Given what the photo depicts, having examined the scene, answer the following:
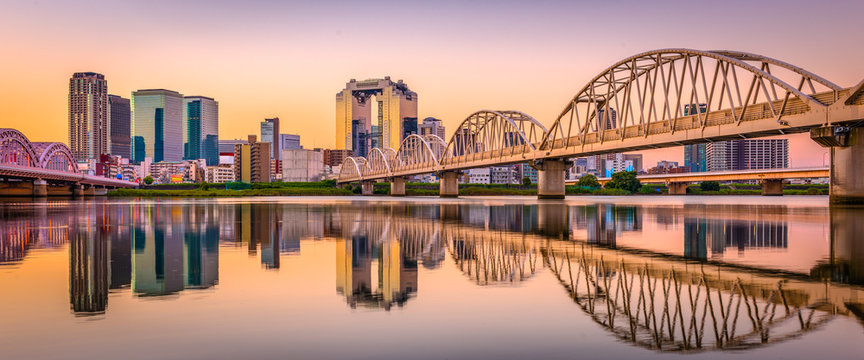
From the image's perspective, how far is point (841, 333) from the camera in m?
7.84

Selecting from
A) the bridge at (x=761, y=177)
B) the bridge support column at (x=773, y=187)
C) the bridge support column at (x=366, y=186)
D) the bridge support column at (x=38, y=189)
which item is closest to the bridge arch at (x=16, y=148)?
the bridge support column at (x=38, y=189)

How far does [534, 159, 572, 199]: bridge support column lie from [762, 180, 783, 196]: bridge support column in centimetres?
8519

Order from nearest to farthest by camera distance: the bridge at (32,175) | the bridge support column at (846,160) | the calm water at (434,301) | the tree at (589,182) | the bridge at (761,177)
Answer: the calm water at (434,301), the bridge support column at (846,160), the bridge at (32,175), the bridge at (761,177), the tree at (589,182)

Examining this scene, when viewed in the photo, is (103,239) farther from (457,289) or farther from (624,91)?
(624,91)

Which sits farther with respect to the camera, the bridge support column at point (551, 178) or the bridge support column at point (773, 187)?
the bridge support column at point (773, 187)

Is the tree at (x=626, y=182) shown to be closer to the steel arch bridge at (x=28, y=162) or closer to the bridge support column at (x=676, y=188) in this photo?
the bridge support column at (x=676, y=188)

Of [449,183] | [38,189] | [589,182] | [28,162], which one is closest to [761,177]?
[589,182]

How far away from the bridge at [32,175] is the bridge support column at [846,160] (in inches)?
4857

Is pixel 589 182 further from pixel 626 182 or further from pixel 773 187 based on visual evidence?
pixel 773 187

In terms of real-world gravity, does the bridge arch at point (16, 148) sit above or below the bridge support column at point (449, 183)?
above

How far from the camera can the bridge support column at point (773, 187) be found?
495 ft

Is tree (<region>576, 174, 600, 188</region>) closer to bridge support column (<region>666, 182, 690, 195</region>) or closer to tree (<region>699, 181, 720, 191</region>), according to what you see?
bridge support column (<region>666, 182, 690, 195</region>)

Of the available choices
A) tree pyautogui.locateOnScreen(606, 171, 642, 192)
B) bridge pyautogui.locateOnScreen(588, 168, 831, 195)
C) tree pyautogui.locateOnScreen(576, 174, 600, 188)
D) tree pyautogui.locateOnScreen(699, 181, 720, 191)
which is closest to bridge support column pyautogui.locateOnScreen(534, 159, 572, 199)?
bridge pyautogui.locateOnScreen(588, 168, 831, 195)

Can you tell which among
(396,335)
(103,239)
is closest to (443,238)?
(103,239)
